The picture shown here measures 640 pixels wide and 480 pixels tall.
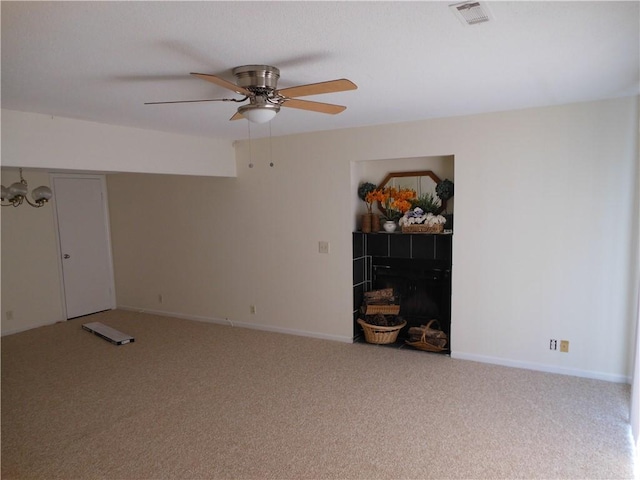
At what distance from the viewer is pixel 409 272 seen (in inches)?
183

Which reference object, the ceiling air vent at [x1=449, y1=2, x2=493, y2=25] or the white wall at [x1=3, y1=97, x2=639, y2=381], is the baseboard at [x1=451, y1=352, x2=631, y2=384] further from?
the ceiling air vent at [x1=449, y1=2, x2=493, y2=25]

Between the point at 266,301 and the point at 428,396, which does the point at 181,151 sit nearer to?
the point at 266,301

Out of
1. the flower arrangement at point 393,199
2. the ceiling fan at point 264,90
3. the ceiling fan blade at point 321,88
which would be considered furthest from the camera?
the flower arrangement at point 393,199

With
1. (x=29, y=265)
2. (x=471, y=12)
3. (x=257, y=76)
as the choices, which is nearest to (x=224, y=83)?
(x=257, y=76)

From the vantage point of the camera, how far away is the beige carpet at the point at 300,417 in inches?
102

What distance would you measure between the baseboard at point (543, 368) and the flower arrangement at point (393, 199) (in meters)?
1.49

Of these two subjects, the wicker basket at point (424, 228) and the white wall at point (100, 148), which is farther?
the wicker basket at point (424, 228)

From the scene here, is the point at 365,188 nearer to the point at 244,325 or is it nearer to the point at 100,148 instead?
the point at 244,325

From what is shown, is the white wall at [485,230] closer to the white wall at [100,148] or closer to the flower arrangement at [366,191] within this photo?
the flower arrangement at [366,191]

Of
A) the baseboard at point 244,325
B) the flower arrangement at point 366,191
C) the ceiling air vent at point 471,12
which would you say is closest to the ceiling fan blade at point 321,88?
the ceiling air vent at point 471,12

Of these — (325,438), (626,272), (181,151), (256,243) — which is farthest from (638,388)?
(181,151)

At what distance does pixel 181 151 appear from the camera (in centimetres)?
459

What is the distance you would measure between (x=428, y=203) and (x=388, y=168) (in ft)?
1.97

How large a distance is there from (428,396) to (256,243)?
2664mm
